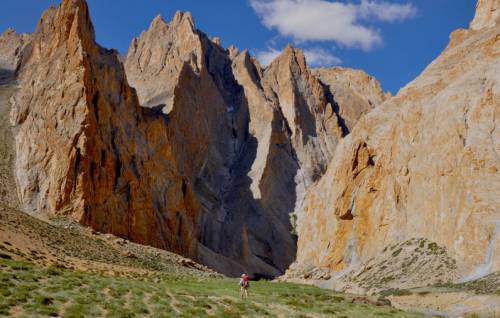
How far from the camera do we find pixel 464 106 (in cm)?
5297

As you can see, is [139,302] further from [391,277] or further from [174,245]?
[174,245]

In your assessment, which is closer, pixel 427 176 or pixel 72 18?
pixel 427 176

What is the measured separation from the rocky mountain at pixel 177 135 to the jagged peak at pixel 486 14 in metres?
50.7

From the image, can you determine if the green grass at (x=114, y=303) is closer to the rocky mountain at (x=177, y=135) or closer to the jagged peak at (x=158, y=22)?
the rocky mountain at (x=177, y=135)

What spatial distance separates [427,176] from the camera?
5438cm

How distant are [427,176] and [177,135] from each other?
67.0 m

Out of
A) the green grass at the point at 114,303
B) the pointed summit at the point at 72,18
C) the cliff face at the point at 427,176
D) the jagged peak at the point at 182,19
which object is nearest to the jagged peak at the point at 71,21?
the pointed summit at the point at 72,18

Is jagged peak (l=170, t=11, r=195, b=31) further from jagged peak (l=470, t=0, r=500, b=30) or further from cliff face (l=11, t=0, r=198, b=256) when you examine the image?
jagged peak (l=470, t=0, r=500, b=30)

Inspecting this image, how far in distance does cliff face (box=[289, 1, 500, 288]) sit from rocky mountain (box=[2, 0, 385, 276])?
82.3 feet

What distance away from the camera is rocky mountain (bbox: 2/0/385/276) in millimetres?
71188

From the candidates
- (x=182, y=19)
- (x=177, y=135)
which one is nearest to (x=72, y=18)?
(x=177, y=135)

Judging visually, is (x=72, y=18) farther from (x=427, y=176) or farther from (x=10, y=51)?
(x=10, y=51)

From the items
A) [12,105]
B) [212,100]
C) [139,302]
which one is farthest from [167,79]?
[139,302]

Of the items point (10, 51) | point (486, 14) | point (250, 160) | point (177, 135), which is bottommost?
point (177, 135)
